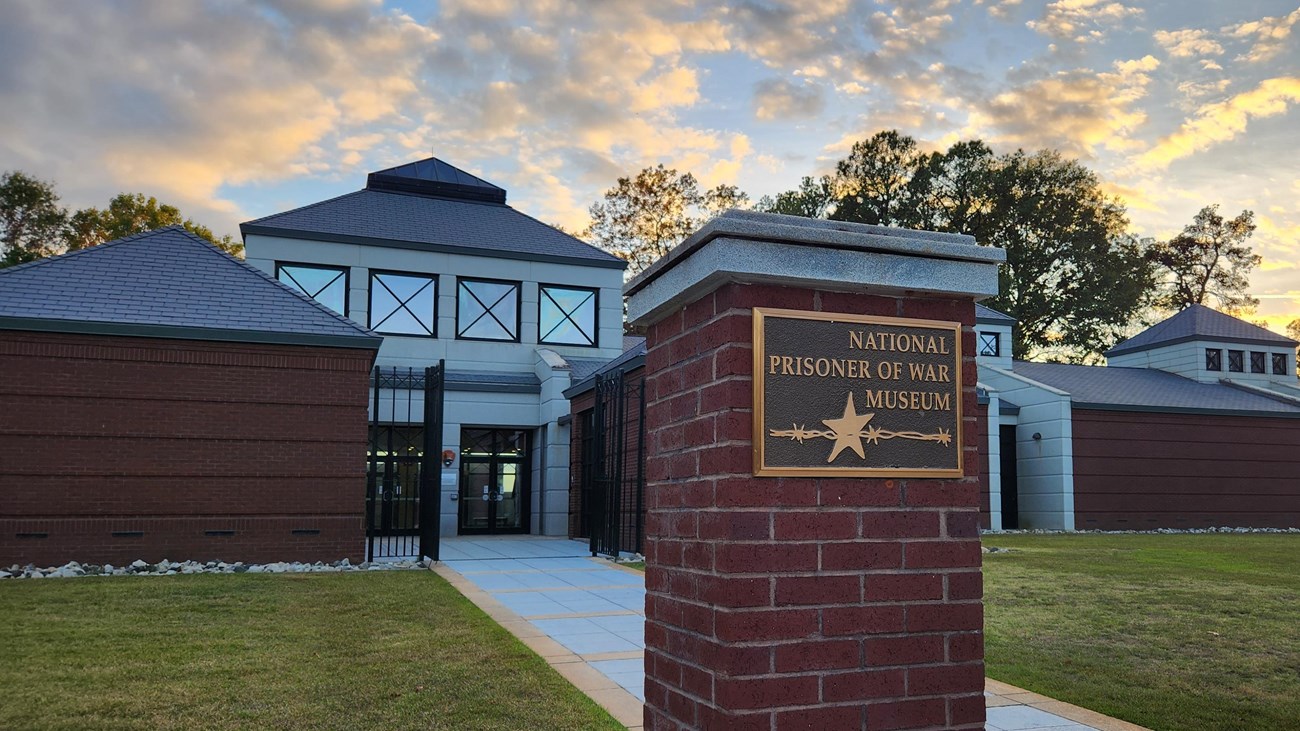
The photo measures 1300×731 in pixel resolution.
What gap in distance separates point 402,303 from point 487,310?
2.32 m

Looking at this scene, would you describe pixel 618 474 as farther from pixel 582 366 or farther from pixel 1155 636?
pixel 1155 636

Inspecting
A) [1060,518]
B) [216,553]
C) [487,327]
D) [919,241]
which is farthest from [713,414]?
[1060,518]

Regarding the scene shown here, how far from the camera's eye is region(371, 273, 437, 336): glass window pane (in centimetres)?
2591

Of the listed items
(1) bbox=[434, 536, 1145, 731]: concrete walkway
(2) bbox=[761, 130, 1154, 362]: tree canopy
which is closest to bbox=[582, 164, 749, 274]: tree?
(2) bbox=[761, 130, 1154, 362]: tree canopy

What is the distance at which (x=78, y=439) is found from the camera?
48.4 ft

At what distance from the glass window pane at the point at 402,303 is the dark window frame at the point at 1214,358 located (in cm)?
2816

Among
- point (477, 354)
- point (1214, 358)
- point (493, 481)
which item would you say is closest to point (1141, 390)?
point (1214, 358)

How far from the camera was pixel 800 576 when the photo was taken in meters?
3.34

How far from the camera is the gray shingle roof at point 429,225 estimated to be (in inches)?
1008

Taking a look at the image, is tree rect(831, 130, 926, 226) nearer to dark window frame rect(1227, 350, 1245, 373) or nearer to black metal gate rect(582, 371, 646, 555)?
dark window frame rect(1227, 350, 1245, 373)

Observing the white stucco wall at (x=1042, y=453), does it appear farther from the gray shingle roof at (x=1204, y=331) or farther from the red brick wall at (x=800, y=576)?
the red brick wall at (x=800, y=576)

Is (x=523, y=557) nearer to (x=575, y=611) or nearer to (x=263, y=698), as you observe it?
(x=575, y=611)

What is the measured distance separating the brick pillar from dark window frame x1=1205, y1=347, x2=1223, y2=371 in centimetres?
3742

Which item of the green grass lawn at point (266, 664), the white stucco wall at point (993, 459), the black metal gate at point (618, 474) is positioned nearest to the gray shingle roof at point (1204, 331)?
the white stucco wall at point (993, 459)
